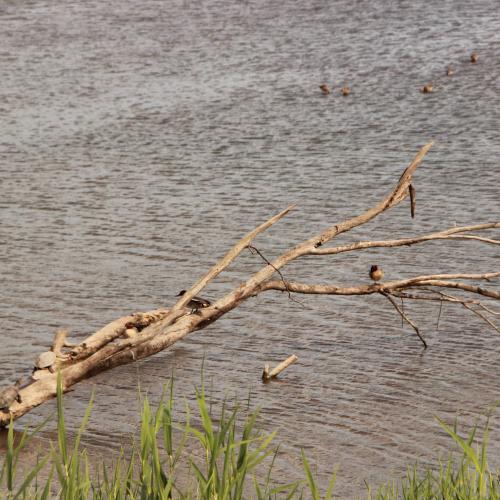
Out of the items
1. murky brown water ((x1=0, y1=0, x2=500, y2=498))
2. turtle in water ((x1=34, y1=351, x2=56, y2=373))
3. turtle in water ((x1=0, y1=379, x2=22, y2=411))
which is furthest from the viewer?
murky brown water ((x1=0, y1=0, x2=500, y2=498))

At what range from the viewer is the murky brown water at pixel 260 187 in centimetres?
751

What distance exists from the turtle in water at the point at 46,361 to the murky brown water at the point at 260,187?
44 cm

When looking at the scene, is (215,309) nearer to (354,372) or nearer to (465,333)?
(354,372)

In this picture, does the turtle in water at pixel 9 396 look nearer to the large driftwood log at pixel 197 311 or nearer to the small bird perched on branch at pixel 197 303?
the large driftwood log at pixel 197 311

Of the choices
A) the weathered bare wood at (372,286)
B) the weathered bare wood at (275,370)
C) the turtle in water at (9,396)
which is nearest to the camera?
the turtle in water at (9,396)

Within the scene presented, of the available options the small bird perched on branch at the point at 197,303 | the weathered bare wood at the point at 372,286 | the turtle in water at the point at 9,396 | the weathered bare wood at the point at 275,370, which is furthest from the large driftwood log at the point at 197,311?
the weathered bare wood at the point at 275,370

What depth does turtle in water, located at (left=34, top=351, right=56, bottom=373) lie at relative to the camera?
6824mm

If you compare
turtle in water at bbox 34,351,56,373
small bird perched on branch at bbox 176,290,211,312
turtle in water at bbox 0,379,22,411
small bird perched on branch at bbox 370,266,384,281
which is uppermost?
small bird perched on branch at bbox 370,266,384,281

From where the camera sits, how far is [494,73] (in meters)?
16.9

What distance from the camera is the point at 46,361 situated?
6844mm

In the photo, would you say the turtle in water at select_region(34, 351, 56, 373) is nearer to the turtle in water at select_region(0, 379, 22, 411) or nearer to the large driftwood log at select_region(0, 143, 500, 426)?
the large driftwood log at select_region(0, 143, 500, 426)

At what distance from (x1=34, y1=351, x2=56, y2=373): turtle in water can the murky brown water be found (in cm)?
44

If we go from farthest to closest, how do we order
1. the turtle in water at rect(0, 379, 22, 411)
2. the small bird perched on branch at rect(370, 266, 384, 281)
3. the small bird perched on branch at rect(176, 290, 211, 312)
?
1. the small bird perched on branch at rect(370, 266, 384, 281)
2. the small bird perched on branch at rect(176, 290, 211, 312)
3. the turtle in water at rect(0, 379, 22, 411)

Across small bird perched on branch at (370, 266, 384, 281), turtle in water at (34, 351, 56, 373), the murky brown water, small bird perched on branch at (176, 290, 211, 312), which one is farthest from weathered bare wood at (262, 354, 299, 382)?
small bird perched on branch at (370, 266, 384, 281)
